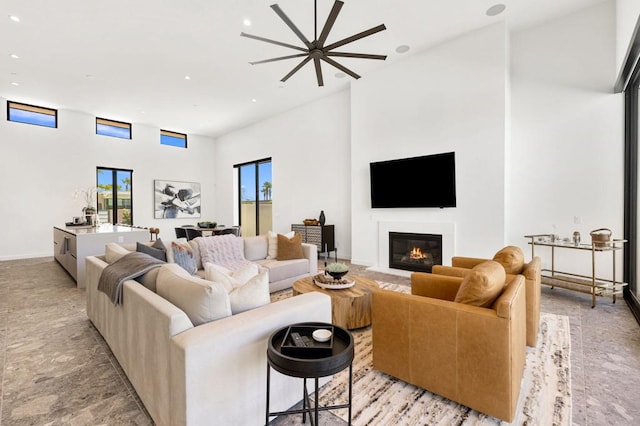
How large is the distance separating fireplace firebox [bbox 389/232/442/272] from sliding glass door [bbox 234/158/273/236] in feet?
14.2

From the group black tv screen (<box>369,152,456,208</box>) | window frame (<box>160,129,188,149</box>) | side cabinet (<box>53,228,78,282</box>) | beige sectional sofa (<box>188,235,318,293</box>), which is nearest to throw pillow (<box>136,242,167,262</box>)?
beige sectional sofa (<box>188,235,318,293</box>)

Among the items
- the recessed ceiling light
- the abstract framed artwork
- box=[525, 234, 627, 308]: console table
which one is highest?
the recessed ceiling light

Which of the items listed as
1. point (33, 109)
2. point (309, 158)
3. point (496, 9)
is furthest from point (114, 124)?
point (496, 9)

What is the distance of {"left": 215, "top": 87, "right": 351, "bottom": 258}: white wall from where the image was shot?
6664mm

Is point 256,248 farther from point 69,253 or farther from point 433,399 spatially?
point 69,253

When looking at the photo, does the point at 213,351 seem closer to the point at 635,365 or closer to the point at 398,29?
the point at 635,365

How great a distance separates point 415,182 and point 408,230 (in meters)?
0.87

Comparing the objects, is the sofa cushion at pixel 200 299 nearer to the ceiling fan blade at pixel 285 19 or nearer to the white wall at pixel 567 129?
the ceiling fan blade at pixel 285 19

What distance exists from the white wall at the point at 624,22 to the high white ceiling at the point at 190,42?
0.58 m

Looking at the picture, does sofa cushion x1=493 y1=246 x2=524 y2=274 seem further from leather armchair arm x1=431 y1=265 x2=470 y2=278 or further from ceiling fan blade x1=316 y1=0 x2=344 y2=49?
ceiling fan blade x1=316 y1=0 x2=344 y2=49

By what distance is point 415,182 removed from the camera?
512 cm

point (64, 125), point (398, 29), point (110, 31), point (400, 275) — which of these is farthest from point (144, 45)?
point (400, 275)

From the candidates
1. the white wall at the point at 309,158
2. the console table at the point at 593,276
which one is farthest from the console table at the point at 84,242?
the console table at the point at 593,276

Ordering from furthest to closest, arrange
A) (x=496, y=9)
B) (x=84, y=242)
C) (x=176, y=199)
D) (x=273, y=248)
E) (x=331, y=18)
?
1. (x=176, y=199)
2. (x=273, y=248)
3. (x=84, y=242)
4. (x=496, y=9)
5. (x=331, y=18)
